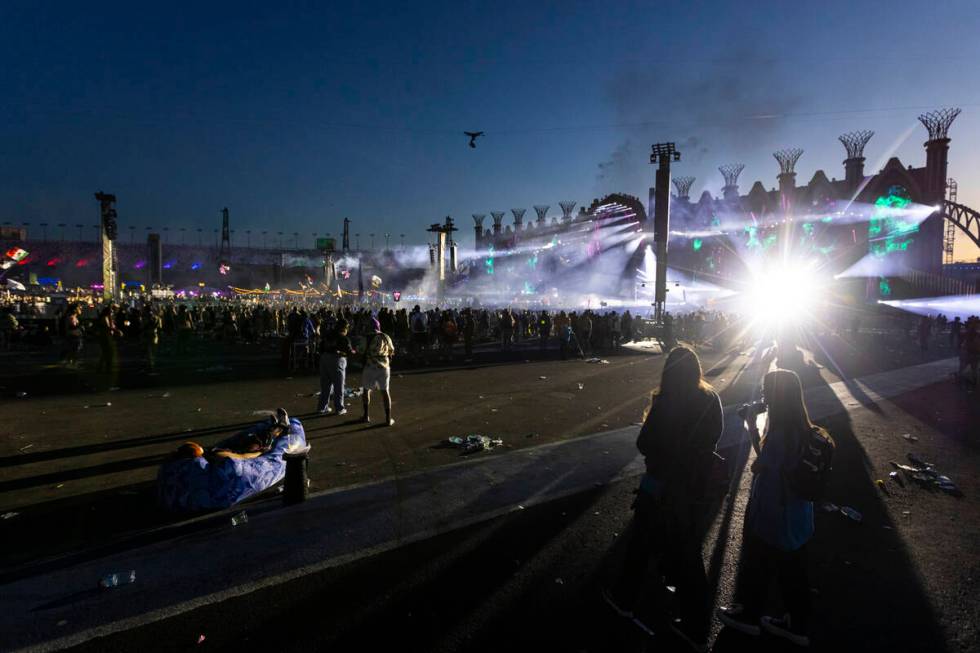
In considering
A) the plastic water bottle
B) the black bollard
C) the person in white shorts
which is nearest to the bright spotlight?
the person in white shorts

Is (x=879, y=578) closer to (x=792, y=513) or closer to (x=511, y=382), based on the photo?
(x=792, y=513)

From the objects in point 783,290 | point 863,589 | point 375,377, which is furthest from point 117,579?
point 783,290

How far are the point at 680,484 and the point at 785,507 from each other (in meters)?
0.66

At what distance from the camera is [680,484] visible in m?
2.98

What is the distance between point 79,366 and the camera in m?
14.7

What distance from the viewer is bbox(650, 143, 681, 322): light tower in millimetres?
28741

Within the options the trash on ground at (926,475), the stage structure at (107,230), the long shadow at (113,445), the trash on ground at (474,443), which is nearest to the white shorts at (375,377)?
the trash on ground at (474,443)

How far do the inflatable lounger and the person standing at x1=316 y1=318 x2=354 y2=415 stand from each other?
3.40 m

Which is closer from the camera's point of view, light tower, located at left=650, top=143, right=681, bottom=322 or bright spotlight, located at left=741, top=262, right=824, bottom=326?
light tower, located at left=650, top=143, right=681, bottom=322

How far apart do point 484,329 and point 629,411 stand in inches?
666

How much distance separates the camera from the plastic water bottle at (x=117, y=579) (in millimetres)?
3584

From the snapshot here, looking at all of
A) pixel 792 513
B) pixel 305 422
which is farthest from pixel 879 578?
pixel 305 422

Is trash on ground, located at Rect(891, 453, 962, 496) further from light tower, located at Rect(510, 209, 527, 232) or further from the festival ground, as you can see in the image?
light tower, located at Rect(510, 209, 527, 232)

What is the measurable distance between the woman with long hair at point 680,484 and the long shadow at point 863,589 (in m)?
0.46
